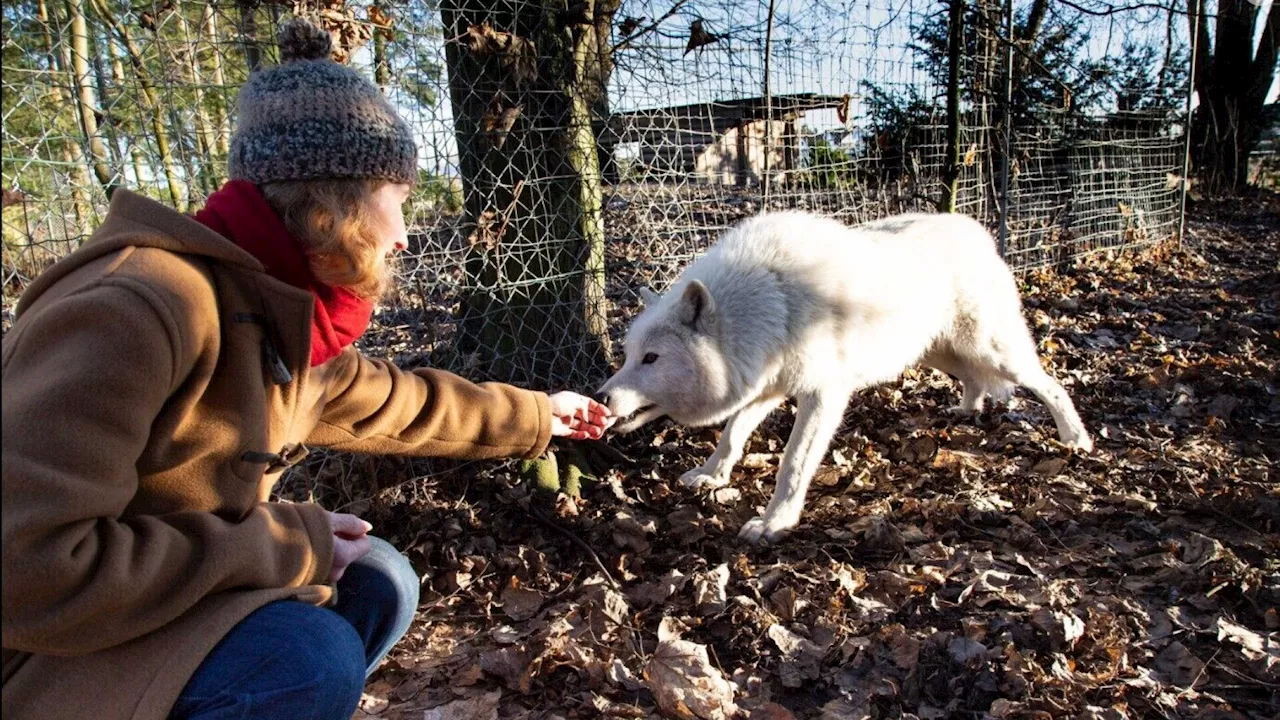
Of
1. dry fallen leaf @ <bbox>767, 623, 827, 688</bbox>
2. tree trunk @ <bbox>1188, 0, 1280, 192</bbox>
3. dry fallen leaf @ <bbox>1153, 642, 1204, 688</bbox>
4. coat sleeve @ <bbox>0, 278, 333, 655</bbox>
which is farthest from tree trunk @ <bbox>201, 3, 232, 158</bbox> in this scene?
tree trunk @ <bbox>1188, 0, 1280, 192</bbox>

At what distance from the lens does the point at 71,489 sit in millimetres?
1396

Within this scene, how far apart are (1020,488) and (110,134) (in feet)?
15.1

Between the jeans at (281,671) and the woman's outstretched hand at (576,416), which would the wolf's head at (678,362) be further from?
the jeans at (281,671)

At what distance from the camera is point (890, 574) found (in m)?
3.42

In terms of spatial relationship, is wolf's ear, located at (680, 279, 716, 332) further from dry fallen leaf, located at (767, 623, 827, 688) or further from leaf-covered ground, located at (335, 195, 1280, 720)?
dry fallen leaf, located at (767, 623, 827, 688)

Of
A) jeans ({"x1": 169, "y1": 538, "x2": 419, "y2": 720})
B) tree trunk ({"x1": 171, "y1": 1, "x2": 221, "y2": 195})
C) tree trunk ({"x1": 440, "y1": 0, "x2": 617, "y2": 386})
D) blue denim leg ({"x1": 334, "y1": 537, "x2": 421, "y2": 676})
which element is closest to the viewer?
jeans ({"x1": 169, "y1": 538, "x2": 419, "y2": 720})

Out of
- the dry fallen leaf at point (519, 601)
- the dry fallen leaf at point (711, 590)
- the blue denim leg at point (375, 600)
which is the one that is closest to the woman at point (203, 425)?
the blue denim leg at point (375, 600)

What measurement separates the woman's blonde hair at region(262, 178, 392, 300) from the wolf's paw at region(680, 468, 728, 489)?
2.79m

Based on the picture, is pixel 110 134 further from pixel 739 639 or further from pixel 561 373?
pixel 739 639

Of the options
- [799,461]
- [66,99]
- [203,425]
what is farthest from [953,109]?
[203,425]

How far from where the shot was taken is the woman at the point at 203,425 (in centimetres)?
142

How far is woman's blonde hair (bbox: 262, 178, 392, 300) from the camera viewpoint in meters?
1.89

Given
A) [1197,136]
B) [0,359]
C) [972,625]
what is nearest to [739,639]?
[972,625]

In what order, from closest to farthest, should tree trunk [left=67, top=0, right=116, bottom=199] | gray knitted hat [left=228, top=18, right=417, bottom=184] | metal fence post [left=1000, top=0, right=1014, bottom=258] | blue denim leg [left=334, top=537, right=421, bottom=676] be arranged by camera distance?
gray knitted hat [left=228, top=18, right=417, bottom=184], blue denim leg [left=334, top=537, right=421, bottom=676], tree trunk [left=67, top=0, right=116, bottom=199], metal fence post [left=1000, top=0, right=1014, bottom=258]
